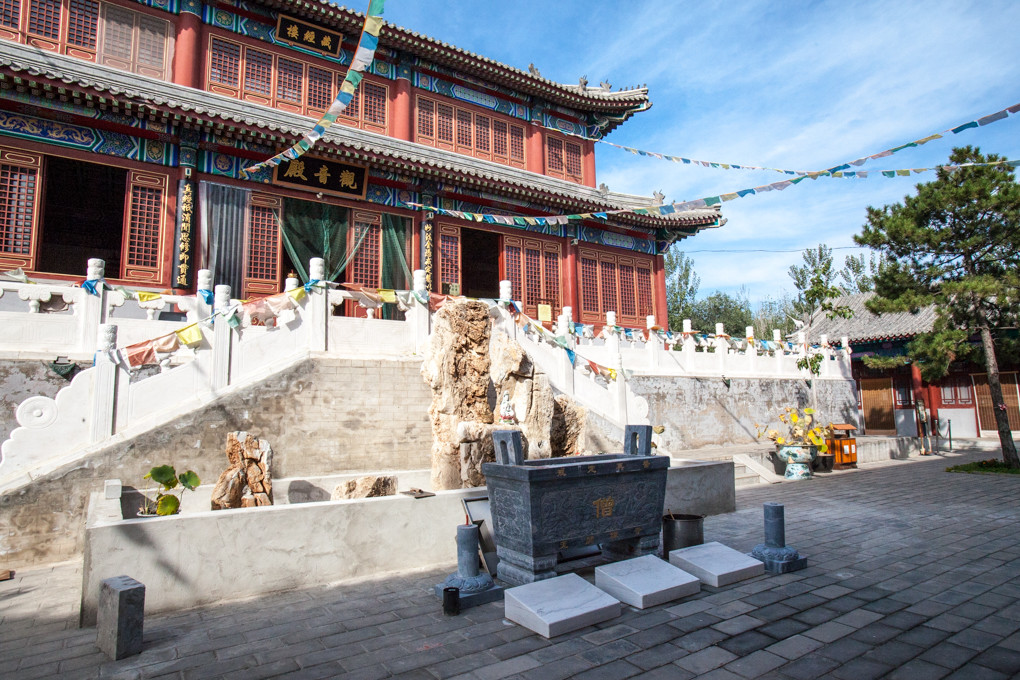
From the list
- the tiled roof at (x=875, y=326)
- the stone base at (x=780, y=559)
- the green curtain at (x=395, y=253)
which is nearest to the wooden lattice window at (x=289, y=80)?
the green curtain at (x=395, y=253)

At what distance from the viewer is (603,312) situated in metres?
17.2

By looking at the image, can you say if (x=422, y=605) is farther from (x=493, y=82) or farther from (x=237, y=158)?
(x=493, y=82)

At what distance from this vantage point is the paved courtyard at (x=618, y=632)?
11.2 ft

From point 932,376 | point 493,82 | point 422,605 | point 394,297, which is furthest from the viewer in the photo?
point 493,82

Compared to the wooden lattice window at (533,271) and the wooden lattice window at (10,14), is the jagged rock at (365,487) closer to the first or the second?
the wooden lattice window at (533,271)

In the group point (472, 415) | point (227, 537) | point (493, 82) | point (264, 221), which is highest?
point (493, 82)

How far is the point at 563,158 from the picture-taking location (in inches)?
734

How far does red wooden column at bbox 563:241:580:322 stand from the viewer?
16.4 m

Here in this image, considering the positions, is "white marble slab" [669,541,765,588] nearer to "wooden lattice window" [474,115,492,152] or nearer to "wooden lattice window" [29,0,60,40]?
"wooden lattice window" [474,115,492,152]

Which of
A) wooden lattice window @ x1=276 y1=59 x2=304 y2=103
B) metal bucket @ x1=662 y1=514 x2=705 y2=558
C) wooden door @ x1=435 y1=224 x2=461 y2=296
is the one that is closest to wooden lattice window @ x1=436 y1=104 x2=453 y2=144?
wooden door @ x1=435 y1=224 x2=461 y2=296

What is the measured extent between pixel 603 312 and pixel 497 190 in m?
5.01

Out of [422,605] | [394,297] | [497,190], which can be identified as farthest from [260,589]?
[497,190]

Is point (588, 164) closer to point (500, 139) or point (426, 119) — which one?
point (500, 139)

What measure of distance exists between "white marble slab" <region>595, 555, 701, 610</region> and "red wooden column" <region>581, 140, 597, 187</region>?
15.7 meters
